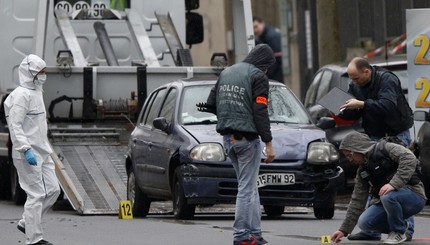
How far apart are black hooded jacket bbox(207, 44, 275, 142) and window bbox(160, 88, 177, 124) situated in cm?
400

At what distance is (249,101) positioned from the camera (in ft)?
43.2

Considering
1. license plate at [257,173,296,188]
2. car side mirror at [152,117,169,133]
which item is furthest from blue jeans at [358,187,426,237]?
car side mirror at [152,117,169,133]

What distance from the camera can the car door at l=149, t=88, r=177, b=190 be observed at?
16859mm

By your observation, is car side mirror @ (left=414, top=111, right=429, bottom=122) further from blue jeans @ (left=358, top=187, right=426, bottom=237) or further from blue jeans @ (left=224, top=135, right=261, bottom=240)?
blue jeans @ (left=224, top=135, right=261, bottom=240)

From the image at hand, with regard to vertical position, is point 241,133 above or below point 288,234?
above

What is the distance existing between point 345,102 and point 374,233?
1154 millimetres

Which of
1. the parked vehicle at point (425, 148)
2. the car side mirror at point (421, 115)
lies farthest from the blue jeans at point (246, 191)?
the car side mirror at point (421, 115)

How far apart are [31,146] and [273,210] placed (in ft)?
14.9

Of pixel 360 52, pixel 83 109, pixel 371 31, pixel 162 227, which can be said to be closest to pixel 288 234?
pixel 162 227

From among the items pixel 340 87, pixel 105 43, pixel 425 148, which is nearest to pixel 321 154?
pixel 425 148

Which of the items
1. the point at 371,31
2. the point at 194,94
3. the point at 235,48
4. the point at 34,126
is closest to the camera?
the point at 34,126

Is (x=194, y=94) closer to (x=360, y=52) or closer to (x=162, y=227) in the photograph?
(x=162, y=227)

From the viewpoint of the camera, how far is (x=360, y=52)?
34.9m

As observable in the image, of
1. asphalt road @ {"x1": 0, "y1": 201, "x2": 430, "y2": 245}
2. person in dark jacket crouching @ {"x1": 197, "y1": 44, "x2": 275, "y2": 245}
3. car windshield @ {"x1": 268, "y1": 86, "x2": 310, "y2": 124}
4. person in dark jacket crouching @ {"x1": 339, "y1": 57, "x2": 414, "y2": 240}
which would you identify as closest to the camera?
person in dark jacket crouching @ {"x1": 197, "y1": 44, "x2": 275, "y2": 245}
